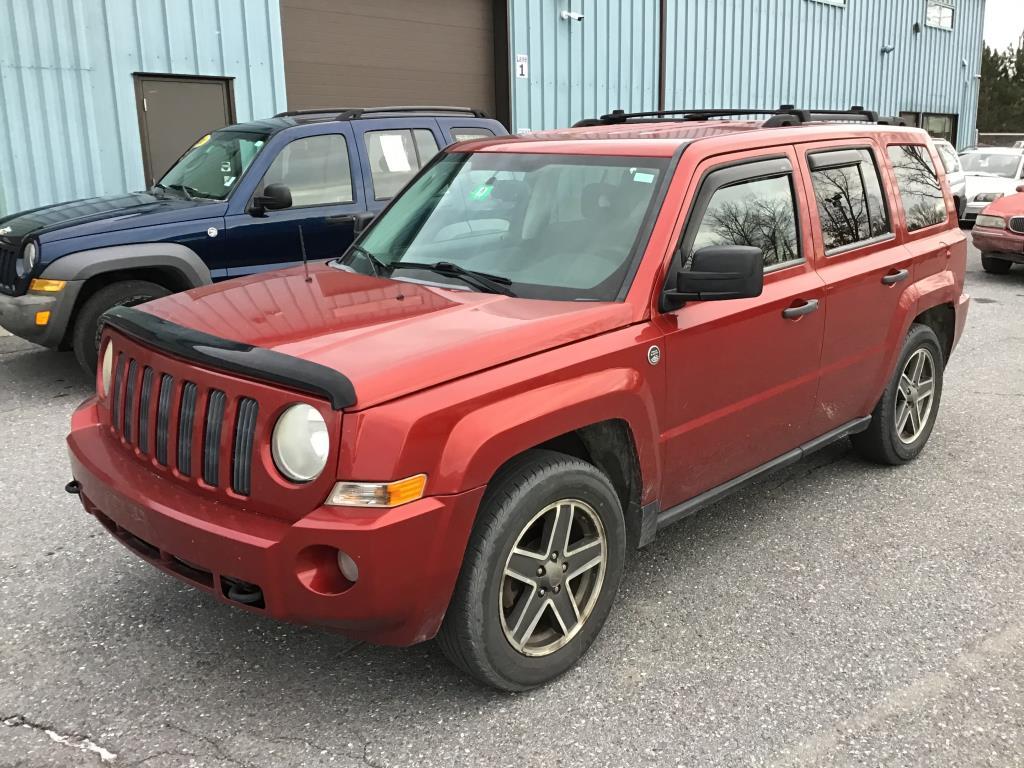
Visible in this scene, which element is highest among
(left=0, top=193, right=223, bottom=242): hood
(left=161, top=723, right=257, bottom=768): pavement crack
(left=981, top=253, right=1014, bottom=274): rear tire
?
(left=0, top=193, right=223, bottom=242): hood

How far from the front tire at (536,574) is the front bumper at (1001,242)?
423 inches

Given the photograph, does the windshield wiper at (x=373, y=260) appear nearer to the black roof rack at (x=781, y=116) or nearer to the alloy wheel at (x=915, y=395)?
the black roof rack at (x=781, y=116)

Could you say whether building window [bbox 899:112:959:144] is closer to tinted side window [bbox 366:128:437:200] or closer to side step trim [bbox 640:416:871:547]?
tinted side window [bbox 366:128:437:200]

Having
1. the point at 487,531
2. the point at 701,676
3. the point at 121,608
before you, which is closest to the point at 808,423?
the point at 701,676

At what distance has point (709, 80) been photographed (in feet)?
58.5

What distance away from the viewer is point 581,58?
1516 centimetres

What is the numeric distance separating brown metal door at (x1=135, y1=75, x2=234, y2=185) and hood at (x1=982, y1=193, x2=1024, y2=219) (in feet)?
32.5

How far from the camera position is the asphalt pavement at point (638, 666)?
2727mm

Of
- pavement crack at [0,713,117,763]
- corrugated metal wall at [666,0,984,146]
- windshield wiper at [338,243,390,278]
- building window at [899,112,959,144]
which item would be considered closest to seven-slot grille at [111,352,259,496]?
pavement crack at [0,713,117,763]

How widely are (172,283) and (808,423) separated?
4.64 meters

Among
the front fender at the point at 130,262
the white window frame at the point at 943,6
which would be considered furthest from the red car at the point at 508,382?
the white window frame at the point at 943,6

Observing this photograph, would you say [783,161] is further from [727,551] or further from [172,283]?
[172,283]

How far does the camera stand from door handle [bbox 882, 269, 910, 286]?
4402 millimetres

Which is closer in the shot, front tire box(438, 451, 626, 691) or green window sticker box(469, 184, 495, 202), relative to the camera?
front tire box(438, 451, 626, 691)
